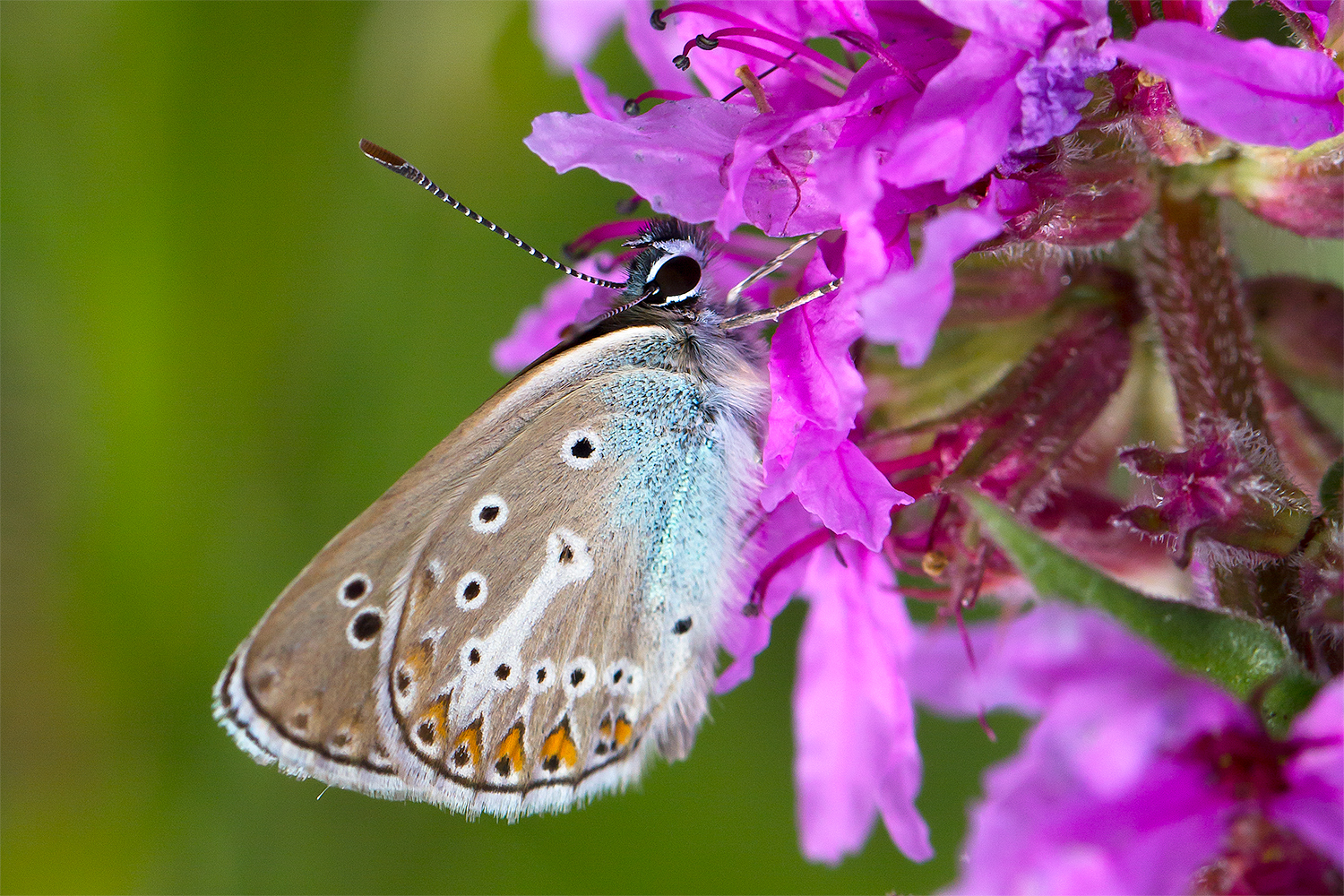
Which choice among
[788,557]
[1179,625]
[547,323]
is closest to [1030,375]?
[788,557]

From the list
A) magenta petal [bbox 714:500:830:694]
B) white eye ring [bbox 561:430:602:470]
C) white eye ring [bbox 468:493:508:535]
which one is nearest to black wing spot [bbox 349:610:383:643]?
white eye ring [bbox 468:493:508:535]

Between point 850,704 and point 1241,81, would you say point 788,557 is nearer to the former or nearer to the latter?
point 850,704

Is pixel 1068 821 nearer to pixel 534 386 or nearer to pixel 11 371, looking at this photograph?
pixel 534 386

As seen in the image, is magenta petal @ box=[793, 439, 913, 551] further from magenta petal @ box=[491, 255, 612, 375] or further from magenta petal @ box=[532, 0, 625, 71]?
magenta petal @ box=[532, 0, 625, 71]

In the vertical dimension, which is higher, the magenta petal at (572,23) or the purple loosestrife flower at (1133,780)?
the magenta petal at (572,23)

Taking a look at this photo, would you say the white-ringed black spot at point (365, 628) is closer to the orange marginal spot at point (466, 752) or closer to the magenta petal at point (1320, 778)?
the orange marginal spot at point (466, 752)

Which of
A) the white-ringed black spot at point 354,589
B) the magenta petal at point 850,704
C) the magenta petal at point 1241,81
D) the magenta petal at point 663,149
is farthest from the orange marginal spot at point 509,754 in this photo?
the magenta petal at point 1241,81
